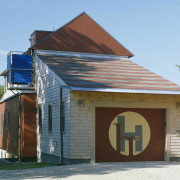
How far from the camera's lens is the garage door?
19.3 metres

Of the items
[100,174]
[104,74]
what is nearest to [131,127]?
[104,74]

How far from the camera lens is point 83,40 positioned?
27.0m

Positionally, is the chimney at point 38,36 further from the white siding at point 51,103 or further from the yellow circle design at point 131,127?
the yellow circle design at point 131,127

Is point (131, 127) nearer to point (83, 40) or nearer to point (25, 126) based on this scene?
point (25, 126)

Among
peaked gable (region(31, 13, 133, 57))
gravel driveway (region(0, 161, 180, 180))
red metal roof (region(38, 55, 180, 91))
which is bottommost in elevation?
gravel driveway (region(0, 161, 180, 180))

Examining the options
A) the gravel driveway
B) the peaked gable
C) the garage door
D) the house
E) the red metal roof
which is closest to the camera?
the gravel driveway

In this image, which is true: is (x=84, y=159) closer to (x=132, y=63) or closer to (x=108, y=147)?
(x=108, y=147)

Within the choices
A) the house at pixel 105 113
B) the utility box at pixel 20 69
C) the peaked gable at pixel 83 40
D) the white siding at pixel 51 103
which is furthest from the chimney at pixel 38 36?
the house at pixel 105 113

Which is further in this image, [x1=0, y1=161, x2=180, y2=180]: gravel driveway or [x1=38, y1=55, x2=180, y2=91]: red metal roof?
[x1=38, y1=55, x2=180, y2=91]: red metal roof

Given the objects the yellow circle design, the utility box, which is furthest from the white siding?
the yellow circle design

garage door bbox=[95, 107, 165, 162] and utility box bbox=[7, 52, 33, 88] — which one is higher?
utility box bbox=[7, 52, 33, 88]

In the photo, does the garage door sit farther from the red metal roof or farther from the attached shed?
the attached shed

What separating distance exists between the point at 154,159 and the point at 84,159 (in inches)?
149

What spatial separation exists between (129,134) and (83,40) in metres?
9.26
